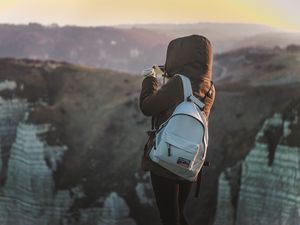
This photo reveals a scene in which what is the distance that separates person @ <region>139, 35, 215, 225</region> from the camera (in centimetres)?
582

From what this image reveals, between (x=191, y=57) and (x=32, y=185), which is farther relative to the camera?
(x=32, y=185)

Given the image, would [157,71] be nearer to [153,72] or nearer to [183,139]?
[153,72]

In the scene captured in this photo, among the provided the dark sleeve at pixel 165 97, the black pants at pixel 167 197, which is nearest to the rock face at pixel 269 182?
the black pants at pixel 167 197

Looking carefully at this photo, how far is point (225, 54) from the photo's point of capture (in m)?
117

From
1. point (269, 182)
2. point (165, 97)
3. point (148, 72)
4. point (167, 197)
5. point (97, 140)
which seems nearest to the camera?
point (165, 97)

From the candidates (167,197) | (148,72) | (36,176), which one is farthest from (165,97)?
(36,176)

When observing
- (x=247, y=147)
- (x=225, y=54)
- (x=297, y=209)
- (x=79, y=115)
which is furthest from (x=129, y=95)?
(x=225, y=54)

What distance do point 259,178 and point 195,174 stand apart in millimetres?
29577

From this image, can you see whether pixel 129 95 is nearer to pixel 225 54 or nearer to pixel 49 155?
pixel 49 155

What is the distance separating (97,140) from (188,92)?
43.8 m

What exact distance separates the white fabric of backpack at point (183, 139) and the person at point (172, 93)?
0.33ft

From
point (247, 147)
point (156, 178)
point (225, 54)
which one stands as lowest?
point (225, 54)

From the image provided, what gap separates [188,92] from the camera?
5.79 meters

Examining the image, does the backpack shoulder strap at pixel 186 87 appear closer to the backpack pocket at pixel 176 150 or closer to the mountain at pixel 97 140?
the backpack pocket at pixel 176 150
